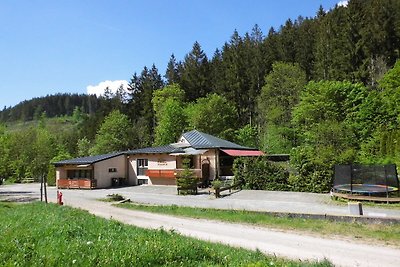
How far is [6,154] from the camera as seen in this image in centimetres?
4047

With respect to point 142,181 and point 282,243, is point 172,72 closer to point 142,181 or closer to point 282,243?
point 142,181

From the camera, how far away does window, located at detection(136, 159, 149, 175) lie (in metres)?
38.9

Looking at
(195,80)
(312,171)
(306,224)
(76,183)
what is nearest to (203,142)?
(312,171)

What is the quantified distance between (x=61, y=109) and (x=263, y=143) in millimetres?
171940

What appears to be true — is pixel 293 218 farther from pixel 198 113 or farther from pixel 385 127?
pixel 198 113

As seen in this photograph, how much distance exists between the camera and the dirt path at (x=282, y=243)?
998cm

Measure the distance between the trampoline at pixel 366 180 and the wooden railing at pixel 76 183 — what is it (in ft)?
80.7

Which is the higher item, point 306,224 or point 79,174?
point 79,174

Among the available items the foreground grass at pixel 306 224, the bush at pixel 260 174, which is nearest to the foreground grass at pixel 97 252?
the foreground grass at pixel 306 224

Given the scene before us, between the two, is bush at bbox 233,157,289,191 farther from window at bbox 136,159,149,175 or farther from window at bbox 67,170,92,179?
window at bbox 67,170,92,179

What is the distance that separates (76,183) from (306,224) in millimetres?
29614

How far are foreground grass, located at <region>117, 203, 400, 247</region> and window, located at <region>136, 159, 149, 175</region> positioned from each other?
18941mm

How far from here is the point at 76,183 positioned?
38438mm

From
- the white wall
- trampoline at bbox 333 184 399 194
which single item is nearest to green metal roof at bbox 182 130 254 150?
the white wall
